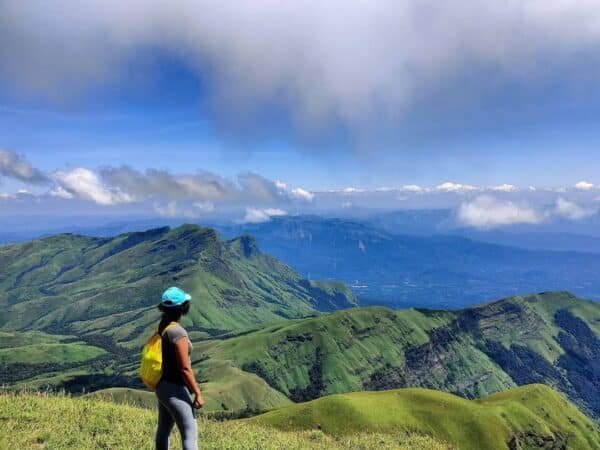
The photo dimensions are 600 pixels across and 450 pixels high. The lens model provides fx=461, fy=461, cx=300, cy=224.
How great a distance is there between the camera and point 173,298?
12531 mm

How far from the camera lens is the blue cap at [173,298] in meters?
12.4

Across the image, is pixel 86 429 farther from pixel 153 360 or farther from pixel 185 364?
pixel 185 364

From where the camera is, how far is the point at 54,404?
22891 millimetres

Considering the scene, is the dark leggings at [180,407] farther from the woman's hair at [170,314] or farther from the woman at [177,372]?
the woman's hair at [170,314]

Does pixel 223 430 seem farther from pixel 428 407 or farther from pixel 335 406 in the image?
pixel 428 407

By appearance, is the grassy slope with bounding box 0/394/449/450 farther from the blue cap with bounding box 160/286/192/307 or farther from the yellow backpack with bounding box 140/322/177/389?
the blue cap with bounding box 160/286/192/307

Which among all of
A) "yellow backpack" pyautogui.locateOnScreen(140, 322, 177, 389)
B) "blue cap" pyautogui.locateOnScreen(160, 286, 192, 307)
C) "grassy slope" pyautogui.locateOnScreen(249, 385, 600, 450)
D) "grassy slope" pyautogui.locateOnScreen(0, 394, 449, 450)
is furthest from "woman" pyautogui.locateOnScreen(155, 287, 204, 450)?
"grassy slope" pyautogui.locateOnScreen(249, 385, 600, 450)

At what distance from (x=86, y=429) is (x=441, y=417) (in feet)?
387

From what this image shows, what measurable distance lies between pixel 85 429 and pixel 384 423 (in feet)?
319

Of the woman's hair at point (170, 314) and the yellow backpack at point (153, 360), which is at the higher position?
the woman's hair at point (170, 314)

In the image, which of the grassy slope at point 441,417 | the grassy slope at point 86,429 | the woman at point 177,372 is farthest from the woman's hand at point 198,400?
the grassy slope at point 441,417

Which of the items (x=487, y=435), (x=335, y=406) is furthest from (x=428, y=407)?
(x=335, y=406)

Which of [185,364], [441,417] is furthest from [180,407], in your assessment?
[441,417]

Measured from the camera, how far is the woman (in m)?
12.0
